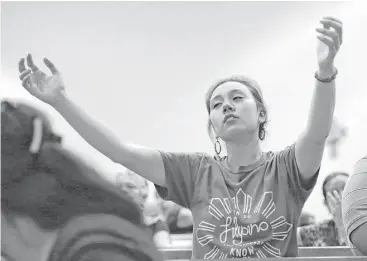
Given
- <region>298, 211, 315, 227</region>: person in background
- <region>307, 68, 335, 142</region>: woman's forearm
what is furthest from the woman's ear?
<region>298, 211, 315, 227</region>: person in background

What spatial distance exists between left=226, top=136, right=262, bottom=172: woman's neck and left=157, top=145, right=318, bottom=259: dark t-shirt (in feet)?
0.04

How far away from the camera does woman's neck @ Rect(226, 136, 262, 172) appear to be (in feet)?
3.11

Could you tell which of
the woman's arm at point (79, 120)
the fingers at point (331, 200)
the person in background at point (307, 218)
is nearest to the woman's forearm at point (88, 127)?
the woman's arm at point (79, 120)

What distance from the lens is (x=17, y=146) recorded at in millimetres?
311

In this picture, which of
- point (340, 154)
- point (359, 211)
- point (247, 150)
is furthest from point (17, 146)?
point (340, 154)

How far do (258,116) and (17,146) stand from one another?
75 cm

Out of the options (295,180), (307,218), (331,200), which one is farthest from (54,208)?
(307,218)

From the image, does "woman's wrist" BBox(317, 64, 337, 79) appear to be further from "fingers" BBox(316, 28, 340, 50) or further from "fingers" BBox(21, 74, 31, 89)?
"fingers" BBox(21, 74, 31, 89)

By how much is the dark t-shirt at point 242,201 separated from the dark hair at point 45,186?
57cm

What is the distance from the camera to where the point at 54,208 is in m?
0.29

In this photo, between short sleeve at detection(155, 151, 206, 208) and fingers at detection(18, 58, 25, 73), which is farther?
short sleeve at detection(155, 151, 206, 208)

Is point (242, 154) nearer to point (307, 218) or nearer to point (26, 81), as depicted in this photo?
point (26, 81)

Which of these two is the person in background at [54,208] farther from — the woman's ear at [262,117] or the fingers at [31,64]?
the woman's ear at [262,117]

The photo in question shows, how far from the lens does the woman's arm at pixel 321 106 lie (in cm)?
70
